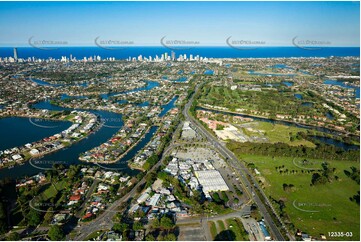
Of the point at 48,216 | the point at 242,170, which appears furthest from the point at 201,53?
the point at 48,216

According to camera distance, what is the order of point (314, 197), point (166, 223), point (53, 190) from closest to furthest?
point (166, 223) < point (314, 197) < point (53, 190)

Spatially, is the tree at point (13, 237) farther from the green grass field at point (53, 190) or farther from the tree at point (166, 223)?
the tree at point (166, 223)

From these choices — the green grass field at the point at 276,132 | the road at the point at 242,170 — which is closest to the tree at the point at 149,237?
the road at the point at 242,170

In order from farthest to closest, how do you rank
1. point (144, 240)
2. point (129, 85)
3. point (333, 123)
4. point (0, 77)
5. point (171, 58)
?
point (171, 58), point (0, 77), point (129, 85), point (333, 123), point (144, 240)

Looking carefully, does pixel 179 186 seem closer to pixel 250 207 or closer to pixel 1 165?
pixel 250 207

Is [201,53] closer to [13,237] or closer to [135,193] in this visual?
[135,193]

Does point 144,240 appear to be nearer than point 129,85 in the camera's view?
Yes

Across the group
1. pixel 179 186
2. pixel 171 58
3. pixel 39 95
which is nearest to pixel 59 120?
pixel 39 95

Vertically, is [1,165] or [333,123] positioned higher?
[333,123]
